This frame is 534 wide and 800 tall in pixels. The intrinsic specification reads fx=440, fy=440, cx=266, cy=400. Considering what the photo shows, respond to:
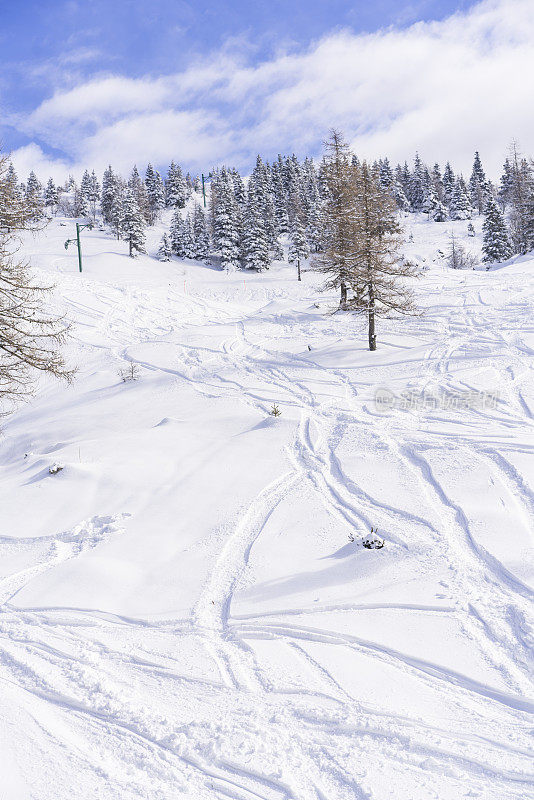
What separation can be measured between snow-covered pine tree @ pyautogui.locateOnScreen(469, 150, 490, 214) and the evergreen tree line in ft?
0.70

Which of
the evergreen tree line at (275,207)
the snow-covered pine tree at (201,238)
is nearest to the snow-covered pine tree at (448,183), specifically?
the evergreen tree line at (275,207)

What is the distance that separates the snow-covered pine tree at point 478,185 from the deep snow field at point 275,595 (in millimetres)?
95229

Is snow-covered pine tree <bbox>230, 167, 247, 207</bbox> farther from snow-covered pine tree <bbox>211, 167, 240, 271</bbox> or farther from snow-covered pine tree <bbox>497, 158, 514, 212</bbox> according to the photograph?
snow-covered pine tree <bbox>497, 158, 514, 212</bbox>

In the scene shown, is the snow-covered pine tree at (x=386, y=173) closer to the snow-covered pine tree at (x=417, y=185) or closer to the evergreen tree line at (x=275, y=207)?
the evergreen tree line at (x=275, y=207)

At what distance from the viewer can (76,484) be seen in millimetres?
9570

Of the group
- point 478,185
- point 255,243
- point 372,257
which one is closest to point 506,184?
point 478,185

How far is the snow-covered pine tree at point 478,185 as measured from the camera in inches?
3691

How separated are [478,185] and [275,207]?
47.7 meters

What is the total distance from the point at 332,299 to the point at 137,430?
25068 mm

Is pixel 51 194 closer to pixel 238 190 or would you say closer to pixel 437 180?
pixel 238 190

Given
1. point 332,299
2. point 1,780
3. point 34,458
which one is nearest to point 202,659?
point 1,780

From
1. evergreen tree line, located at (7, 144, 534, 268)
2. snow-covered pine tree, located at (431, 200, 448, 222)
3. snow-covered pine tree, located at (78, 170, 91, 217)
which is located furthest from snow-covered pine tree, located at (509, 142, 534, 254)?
snow-covered pine tree, located at (78, 170, 91, 217)

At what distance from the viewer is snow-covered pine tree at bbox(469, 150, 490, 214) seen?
3691 inches

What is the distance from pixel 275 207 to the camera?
81.2 m
